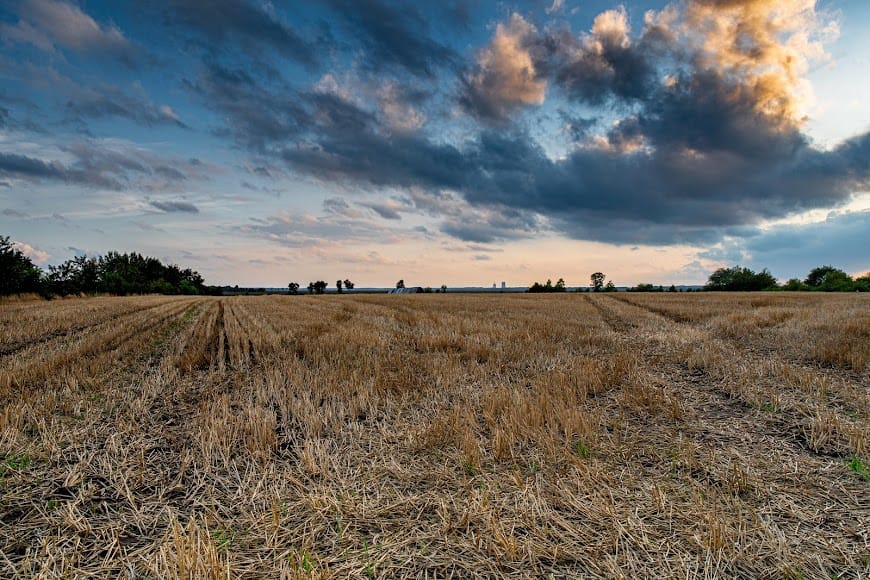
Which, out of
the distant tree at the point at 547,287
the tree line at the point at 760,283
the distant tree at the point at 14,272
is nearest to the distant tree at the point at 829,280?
the tree line at the point at 760,283

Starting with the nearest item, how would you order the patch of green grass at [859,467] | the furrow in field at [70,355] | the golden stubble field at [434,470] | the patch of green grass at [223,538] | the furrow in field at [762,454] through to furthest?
the golden stubble field at [434,470]
the patch of green grass at [223,538]
the furrow in field at [762,454]
the patch of green grass at [859,467]
the furrow in field at [70,355]

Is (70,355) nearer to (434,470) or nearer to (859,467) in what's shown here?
(434,470)

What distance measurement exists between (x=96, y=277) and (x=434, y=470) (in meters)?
95.7

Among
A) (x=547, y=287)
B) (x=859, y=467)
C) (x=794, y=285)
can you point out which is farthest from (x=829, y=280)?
(x=859, y=467)

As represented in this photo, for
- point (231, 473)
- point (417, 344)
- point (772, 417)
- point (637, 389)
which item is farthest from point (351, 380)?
point (772, 417)

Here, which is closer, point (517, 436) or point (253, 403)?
point (517, 436)

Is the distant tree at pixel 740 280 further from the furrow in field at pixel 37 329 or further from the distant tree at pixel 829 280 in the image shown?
the furrow in field at pixel 37 329

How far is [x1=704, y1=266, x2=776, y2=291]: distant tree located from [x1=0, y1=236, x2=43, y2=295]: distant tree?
140669mm

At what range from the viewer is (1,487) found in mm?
3340

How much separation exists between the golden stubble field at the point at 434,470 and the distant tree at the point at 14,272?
39.9m

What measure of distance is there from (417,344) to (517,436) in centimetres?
648

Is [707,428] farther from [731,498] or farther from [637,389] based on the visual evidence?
[731,498]

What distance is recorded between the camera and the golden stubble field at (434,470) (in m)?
2.55

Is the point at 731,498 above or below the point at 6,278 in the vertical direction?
below
